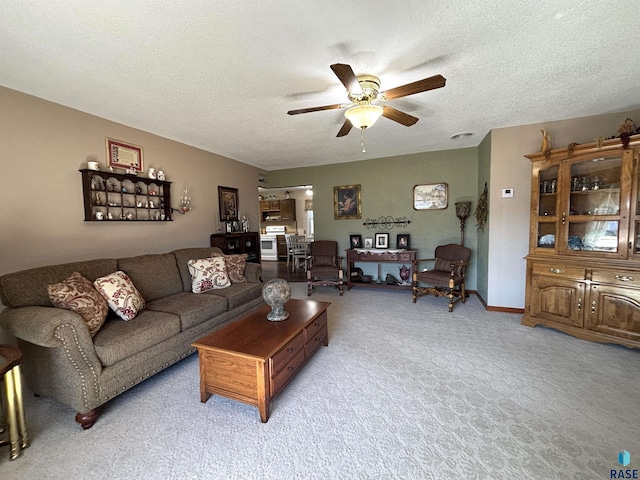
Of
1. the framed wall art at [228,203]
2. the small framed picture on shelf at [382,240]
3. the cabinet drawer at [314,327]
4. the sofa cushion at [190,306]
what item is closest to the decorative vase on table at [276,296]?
the cabinet drawer at [314,327]

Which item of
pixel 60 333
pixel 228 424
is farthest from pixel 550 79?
pixel 60 333

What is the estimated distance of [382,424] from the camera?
167cm

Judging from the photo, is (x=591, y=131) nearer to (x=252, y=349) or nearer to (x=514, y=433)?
(x=514, y=433)

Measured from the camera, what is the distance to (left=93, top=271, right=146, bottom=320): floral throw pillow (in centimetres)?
216

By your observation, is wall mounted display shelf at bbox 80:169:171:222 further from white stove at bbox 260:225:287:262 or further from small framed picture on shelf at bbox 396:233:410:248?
white stove at bbox 260:225:287:262

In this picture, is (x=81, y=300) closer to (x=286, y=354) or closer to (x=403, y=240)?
(x=286, y=354)

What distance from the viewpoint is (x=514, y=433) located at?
1580 mm

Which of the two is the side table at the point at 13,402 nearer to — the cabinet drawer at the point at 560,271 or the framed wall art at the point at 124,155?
the framed wall art at the point at 124,155

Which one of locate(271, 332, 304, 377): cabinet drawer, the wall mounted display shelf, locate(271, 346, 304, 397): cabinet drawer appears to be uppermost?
the wall mounted display shelf

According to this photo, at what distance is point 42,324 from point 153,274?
1223 mm

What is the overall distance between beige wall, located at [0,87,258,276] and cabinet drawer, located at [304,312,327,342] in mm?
2384

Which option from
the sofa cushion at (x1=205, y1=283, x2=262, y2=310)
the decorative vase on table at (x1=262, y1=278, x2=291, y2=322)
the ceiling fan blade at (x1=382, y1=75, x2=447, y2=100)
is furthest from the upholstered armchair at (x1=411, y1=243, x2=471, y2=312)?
the ceiling fan blade at (x1=382, y1=75, x2=447, y2=100)

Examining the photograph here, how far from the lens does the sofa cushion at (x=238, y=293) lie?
292 centimetres

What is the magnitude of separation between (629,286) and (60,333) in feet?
14.7
